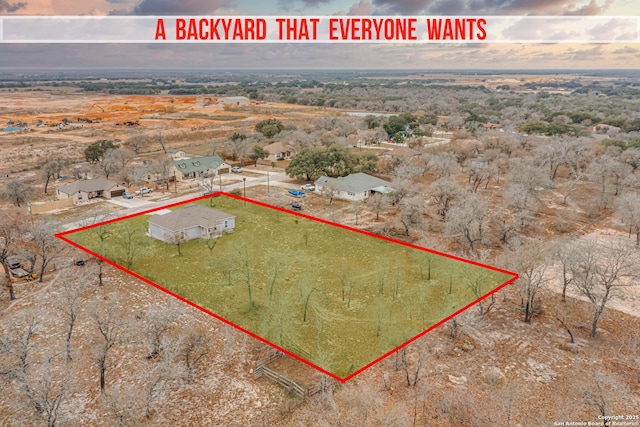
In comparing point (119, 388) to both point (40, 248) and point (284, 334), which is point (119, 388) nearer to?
point (284, 334)

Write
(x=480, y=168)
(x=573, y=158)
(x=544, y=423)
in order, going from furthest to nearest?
1. (x=573, y=158)
2. (x=480, y=168)
3. (x=544, y=423)

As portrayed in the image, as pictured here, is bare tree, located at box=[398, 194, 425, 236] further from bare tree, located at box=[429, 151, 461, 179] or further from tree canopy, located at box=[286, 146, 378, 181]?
tree canopy, located at box=[286, 146, 378, 181]

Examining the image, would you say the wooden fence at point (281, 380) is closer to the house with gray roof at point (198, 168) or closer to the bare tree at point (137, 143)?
the house with gray roof at point (198, 168)

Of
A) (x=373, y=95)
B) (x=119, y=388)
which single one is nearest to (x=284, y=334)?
(x=119, y=388)

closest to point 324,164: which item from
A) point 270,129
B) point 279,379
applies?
point 270,129

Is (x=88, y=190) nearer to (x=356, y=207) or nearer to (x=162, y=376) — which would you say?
(x=356, y=207)

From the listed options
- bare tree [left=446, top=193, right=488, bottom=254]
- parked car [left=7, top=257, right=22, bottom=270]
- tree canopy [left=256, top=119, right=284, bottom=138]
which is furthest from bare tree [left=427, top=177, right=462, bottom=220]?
tree canopy [left=256, top=119, right=284, bottom=138]

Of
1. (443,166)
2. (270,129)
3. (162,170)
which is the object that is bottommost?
(162,170)
